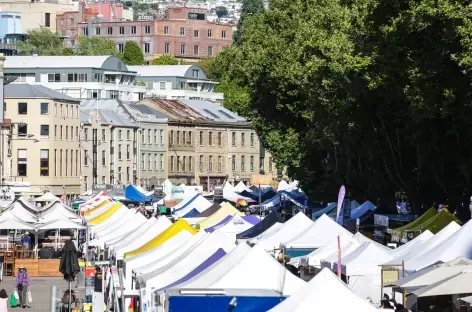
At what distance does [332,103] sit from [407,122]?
6.17 metres

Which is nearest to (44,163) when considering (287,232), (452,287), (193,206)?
(193,206)

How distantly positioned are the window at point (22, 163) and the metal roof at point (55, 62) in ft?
116

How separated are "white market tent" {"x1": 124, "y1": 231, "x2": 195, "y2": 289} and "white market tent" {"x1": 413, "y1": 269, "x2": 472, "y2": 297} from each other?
10.6m

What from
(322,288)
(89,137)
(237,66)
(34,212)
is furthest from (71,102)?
(322,288)

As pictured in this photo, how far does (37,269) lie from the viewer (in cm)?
6097

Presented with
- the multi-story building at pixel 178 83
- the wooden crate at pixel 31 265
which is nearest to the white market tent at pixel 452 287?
the wooden crate at pixel 31 265

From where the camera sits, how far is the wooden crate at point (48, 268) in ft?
200

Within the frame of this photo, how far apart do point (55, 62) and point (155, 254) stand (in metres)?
129

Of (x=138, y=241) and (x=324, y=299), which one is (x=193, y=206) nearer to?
(x=138, y=241)

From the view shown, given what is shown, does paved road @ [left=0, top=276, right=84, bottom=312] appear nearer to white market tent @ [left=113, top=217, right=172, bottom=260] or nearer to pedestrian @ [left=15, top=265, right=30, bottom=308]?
pedestrian @ [left=15, top=265, right=30, bottom=308]

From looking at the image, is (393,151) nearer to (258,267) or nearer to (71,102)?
(258,267)

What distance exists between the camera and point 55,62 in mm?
169375

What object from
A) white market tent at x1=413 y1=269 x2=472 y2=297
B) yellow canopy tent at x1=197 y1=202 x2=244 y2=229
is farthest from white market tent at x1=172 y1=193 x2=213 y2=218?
white market tent at x1=413 y1=269 x2=472 y2=297

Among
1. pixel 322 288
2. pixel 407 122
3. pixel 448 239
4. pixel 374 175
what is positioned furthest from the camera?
pixel 374 175
